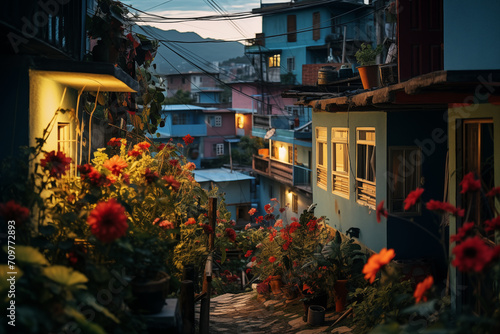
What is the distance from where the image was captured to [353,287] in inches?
396

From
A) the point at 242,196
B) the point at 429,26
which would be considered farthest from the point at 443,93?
the point at 242,196

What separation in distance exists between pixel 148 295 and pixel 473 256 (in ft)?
8.50

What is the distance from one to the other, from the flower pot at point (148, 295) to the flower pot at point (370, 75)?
25.6 ft

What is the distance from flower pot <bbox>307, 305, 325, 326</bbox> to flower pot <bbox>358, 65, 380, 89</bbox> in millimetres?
4687

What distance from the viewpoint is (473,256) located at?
3.57m

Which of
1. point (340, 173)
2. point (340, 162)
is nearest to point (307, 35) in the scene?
point (340, 162)

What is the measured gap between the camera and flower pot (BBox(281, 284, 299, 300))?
36.0 ft

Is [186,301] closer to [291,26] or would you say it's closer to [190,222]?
[190,222]

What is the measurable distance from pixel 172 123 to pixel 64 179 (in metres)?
38.1

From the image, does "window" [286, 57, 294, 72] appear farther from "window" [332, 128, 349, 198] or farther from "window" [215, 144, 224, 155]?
"window" [332, 128, 349, 198]

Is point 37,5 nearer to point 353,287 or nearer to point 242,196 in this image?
point 353,287

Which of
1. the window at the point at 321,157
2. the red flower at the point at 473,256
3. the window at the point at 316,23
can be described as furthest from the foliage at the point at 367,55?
the window at the point at 316,23

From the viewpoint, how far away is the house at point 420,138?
6363 mm

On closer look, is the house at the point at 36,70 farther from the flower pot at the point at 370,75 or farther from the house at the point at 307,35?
the house at the point at 307,35
